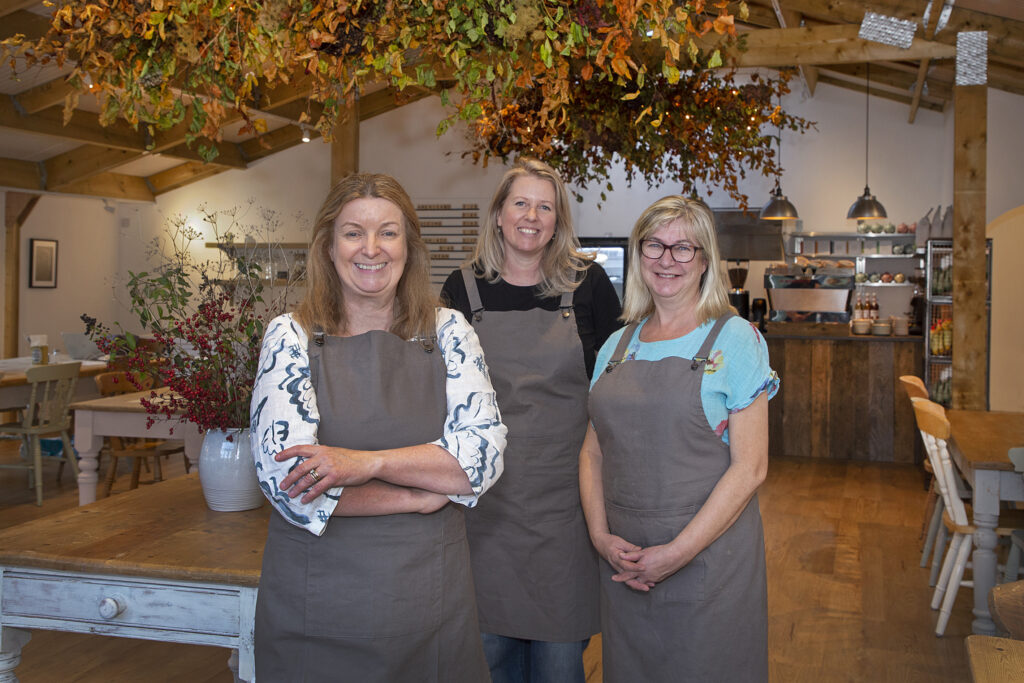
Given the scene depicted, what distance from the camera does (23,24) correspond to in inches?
247

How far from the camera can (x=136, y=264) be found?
12477 millimetres

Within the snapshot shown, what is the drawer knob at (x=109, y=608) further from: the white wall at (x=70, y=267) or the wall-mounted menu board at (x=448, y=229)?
the white wall at (x=70, y=267)

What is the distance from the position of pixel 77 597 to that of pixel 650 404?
133cm

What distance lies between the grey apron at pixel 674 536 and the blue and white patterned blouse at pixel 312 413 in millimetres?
419

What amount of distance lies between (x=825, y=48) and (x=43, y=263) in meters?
9.53

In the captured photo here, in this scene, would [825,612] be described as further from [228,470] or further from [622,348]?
[228,470]

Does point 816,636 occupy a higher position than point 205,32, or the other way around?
point 205,32

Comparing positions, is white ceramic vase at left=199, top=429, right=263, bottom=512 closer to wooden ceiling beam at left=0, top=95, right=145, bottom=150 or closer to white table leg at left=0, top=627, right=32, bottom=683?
white table leg at left=0, top=627, right=32, bottom=683

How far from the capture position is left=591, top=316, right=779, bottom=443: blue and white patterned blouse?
1931 mm

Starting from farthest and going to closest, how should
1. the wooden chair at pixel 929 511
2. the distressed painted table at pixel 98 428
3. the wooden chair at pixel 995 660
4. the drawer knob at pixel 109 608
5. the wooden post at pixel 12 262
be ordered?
the wooden post at pixel 12 262
the distressed painted table at pixel 98 428
the wooden chair at pixel 929 511
the drawer knob at pixel 109 608
the wooden chair at pixel 995 660

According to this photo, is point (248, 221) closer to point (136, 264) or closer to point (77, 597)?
point (136, 264)

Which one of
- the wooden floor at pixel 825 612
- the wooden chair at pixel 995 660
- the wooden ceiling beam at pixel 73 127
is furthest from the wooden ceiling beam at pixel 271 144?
the wooden chair at pixel 995 660

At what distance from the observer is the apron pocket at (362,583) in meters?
1.62

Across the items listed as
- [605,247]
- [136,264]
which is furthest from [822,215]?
[136,264]
